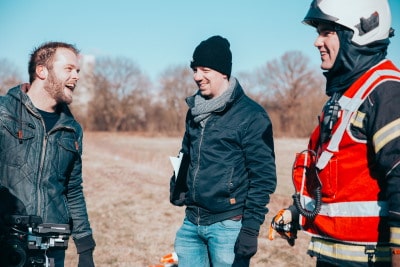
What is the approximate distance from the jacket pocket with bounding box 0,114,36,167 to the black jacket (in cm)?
120

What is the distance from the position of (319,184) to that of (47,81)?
81.3 inches

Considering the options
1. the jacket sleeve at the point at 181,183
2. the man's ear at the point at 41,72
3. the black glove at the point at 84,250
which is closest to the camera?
the man's ear at the point at 41,72

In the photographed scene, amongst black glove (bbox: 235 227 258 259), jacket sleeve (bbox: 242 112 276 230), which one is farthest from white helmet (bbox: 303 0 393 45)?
black glove (bbox: 235 227 258 259)

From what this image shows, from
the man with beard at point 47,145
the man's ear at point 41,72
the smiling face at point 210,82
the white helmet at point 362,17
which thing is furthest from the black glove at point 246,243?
the man's ear at point 41,72

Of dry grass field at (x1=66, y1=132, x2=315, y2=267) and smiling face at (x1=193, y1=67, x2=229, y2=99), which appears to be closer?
smiling face at (x1=193, y1=67, x2=229, y2=99)

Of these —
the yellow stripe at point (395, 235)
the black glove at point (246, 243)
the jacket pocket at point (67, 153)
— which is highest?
the jacket pocket at point (67, 153)

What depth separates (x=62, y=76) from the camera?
354 cm

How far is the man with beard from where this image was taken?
10.7 feet

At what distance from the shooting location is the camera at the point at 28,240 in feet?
9.82

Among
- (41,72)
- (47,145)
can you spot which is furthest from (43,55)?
(47,145)

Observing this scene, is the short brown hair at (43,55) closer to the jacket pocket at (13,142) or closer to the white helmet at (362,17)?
the jacket pocket at (13,142)

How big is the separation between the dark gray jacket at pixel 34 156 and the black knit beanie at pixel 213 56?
3.49ft

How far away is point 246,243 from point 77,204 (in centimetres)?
133

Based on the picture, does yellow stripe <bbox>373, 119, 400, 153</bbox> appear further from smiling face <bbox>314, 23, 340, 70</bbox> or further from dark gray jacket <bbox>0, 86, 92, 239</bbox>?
dark gray jacket <bbox>0, 86, 92, 239</bbox>
